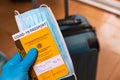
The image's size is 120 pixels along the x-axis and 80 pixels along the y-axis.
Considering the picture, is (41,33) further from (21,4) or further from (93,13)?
(21,4)

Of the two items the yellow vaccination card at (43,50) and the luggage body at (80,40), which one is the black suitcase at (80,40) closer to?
the luggage body at (80,40)

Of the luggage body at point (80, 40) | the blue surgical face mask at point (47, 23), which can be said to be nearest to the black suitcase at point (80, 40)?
the luggage body at point (80, 40)

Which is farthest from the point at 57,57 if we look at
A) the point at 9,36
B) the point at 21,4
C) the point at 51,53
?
the point at 21,4

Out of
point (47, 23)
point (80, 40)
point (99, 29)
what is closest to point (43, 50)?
point (47, 23)

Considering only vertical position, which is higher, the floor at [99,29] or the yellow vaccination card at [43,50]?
the yellow vaccination card at [43,50]

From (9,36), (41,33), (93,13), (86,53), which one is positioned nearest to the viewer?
(41,33)

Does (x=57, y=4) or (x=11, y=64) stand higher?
(x=11, y=64)

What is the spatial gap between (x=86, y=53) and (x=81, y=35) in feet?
0.27

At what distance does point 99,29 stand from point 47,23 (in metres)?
1.05

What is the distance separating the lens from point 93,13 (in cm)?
195

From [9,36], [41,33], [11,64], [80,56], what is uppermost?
[41,33]

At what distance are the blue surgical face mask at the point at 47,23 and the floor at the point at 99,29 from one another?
741mm

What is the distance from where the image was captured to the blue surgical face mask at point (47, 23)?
0.81m

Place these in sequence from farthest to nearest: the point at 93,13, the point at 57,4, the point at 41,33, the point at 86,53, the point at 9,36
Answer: the point at 57,4, the point at 93,13, the point at 9,36, the point at 86,53, the point at 41,33
